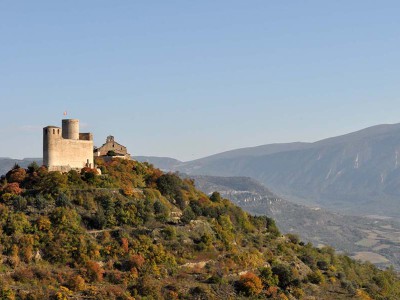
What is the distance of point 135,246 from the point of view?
65.1 metres

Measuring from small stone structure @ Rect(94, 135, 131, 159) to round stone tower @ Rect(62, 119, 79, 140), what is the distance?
13.4m

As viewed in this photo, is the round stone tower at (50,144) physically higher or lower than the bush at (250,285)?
higher

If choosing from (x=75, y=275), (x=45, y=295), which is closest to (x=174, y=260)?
(x=75, y=275)

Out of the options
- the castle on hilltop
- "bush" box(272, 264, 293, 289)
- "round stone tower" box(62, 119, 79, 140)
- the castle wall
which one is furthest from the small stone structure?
"bush" box(272, 264, 293, 289)

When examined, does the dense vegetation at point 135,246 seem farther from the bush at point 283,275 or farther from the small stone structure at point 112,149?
the small stone structure at point 112,149

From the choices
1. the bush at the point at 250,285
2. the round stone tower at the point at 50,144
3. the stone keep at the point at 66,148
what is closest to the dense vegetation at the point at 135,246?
the bush at the point at 250,285

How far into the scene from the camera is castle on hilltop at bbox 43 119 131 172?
73.2 metres

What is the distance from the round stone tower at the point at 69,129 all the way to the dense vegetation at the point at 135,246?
443cm

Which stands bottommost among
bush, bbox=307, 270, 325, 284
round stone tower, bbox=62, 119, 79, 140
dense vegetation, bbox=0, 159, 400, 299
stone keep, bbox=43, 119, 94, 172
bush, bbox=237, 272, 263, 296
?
bush, bbox=307, 270, 325, 284

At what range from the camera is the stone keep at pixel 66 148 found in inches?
2883

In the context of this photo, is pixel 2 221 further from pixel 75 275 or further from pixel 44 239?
pixel 75 275

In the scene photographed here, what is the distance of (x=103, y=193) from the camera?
7150 centimetres

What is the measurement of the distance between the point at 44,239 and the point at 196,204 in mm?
22636

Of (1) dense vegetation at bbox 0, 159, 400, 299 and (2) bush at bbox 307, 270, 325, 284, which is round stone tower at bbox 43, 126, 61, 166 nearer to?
(1) dense vegetation at bbox 0, 159, 400, 299
